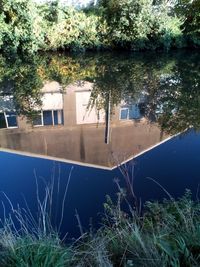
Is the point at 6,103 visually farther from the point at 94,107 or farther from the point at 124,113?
the point at 124,113

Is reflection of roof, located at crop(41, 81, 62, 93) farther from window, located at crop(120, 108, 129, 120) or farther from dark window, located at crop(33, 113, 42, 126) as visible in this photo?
window, located at crop(120, 108, 129, 120)

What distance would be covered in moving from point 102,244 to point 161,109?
6.84m

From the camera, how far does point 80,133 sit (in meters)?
8.14

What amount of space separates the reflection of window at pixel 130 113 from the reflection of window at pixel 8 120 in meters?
2.70

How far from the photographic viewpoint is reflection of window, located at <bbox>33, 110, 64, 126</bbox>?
28.7 ft

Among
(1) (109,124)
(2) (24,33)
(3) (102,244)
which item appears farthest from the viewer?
(2) (24,33)

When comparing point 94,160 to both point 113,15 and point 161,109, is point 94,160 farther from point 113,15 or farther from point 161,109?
point 113,15

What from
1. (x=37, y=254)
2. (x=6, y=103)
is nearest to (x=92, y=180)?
(x=37, y=254)

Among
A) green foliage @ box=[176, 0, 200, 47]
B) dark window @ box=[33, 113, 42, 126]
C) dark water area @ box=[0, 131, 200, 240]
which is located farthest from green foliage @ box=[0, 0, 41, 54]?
dark water area @ box=[0, 131, 200, 240]

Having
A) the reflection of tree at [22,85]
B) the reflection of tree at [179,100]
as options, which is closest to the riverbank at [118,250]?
the reflection of tree at [179,100]

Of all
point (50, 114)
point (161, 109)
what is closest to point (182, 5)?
point (161, 109)

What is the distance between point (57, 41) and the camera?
18.5m

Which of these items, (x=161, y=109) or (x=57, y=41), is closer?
(x=161, y=109)

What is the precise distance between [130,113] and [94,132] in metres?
1.62
